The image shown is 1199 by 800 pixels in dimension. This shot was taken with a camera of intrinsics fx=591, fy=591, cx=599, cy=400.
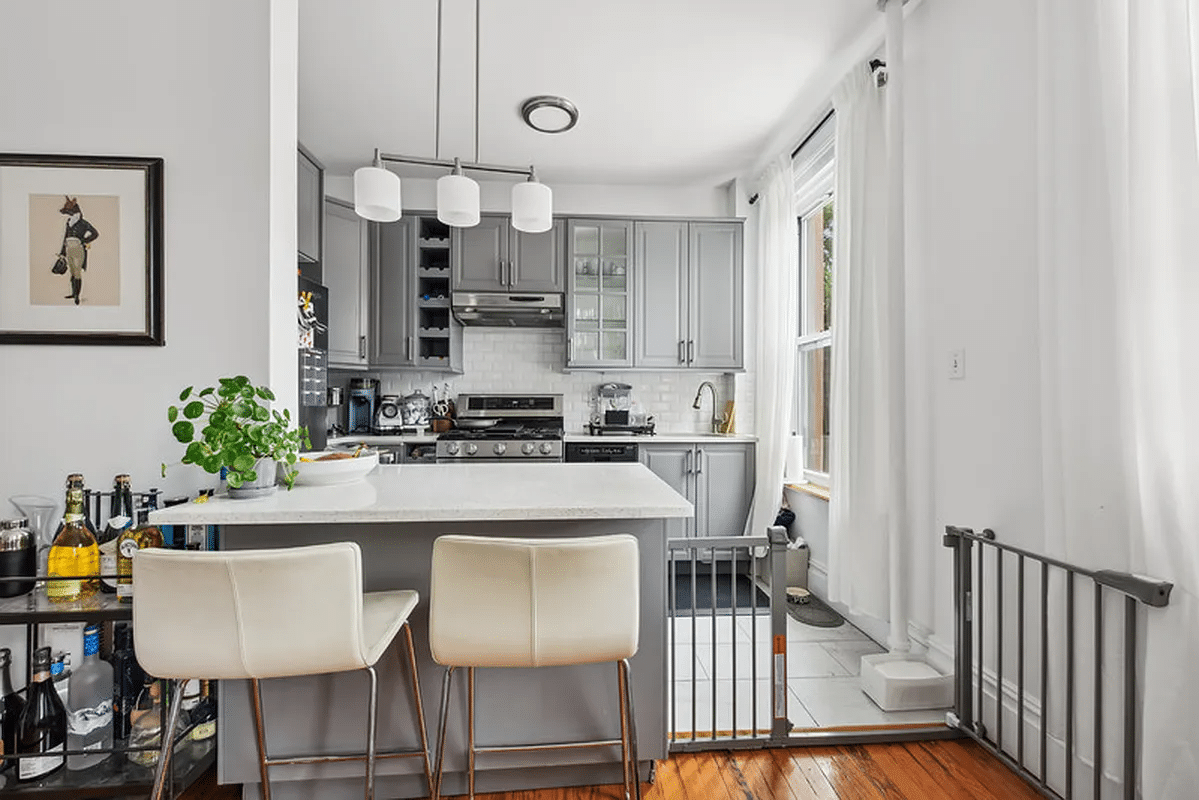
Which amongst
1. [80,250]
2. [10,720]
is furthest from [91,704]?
[80,250]

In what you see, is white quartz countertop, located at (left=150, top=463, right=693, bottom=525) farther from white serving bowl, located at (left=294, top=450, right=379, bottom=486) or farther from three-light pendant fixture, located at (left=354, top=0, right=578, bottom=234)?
three-light pendant fixture, located at (left=354, top=0, right=578, bottom=234)

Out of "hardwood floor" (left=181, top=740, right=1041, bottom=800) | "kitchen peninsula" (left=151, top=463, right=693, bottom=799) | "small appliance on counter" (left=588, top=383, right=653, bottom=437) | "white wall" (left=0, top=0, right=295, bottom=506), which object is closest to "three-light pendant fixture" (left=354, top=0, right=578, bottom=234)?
"white wall" (left=0, top=0, right=295, bottom=506)

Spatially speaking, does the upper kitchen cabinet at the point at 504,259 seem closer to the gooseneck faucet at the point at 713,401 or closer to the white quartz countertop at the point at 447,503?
the gooseneck faucet at the point at 713,401

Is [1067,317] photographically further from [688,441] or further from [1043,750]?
[688,441]

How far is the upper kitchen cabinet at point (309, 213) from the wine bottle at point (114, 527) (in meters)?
1.87

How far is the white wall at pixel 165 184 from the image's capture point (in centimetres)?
178

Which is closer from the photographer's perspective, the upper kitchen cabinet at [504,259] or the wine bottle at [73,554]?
the wine bottle at [73,554]

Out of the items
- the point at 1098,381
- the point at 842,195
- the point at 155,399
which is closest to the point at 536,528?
the point at 155,399

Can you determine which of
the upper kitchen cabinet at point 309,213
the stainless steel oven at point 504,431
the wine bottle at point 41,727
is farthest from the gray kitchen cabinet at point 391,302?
→ the wine bottle at point 41,727

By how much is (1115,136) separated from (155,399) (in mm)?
2669

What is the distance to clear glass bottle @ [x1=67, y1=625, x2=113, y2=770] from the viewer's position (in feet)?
5.26

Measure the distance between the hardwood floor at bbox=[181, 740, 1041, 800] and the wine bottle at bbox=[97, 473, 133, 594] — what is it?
678 millimetres

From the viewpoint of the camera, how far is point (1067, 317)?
4.97 feet

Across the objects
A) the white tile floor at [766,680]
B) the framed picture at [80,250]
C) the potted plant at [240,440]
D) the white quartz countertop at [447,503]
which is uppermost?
the framed picture at [80,250]
